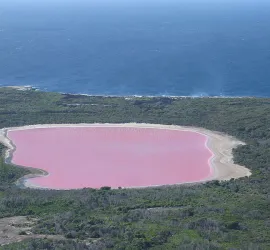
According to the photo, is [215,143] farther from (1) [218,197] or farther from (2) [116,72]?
(2) [116,72]

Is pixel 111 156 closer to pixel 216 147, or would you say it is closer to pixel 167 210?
pixel 216 147

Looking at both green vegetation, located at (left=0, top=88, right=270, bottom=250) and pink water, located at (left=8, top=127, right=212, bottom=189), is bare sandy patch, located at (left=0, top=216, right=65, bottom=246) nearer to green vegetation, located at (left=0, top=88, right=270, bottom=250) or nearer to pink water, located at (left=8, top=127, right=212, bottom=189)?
green vegetation, located at (left=0, top=88, right=270, bottom=250)

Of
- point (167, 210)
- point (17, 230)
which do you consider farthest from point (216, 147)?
point (17, 230)

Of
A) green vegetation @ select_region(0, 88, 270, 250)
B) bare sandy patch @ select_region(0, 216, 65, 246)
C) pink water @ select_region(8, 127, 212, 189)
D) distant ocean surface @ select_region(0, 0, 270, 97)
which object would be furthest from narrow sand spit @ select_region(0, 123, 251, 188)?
distant ocean surface @ select_region(0, 0, 270, 97)

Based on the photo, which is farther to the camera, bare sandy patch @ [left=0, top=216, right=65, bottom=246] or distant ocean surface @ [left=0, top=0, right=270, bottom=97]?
distant ocean surface @ [left=0, top=0, right=270, bottom=97]

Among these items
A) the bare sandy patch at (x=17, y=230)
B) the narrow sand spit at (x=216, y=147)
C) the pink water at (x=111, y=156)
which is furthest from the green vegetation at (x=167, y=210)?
the pink water at (x=111, y=156)

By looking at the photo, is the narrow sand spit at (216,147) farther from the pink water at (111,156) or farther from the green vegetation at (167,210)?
the green vegetation at (167,210)
